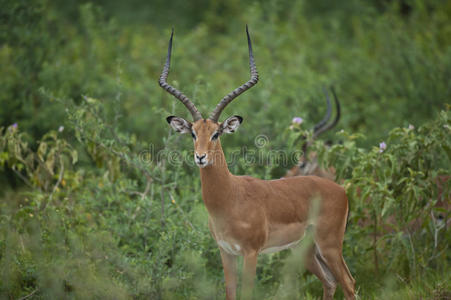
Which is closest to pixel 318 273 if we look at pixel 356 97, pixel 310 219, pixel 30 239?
pixel 310 219

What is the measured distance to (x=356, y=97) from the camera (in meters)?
11.8

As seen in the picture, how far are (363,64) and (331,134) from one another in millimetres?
4309

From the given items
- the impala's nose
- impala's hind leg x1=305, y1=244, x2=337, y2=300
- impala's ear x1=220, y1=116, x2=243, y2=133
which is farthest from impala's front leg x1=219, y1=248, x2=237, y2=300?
impala's ear x1=220, y1=116, x2=243, y2=133

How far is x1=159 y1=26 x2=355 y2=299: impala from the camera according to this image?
4.80 metres

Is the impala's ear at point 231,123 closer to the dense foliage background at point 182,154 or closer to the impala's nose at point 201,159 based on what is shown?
the impala's nose at point 201,159

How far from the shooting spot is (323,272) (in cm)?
541

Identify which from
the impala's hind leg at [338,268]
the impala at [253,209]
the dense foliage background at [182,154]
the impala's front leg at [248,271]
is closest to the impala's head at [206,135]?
the impala at [253,209]

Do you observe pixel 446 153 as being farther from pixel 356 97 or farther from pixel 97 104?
pixel 356 97

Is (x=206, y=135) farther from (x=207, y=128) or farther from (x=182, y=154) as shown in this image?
(x=182, y=154)

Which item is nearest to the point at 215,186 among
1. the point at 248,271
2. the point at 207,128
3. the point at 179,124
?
the point at 207,128

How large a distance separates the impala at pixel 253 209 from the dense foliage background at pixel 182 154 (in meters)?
0.41

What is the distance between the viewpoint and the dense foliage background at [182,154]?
18.0 feet

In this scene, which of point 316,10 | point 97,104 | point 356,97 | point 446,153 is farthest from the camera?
point 316,10

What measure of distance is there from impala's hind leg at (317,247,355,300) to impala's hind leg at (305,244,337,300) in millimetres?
233
